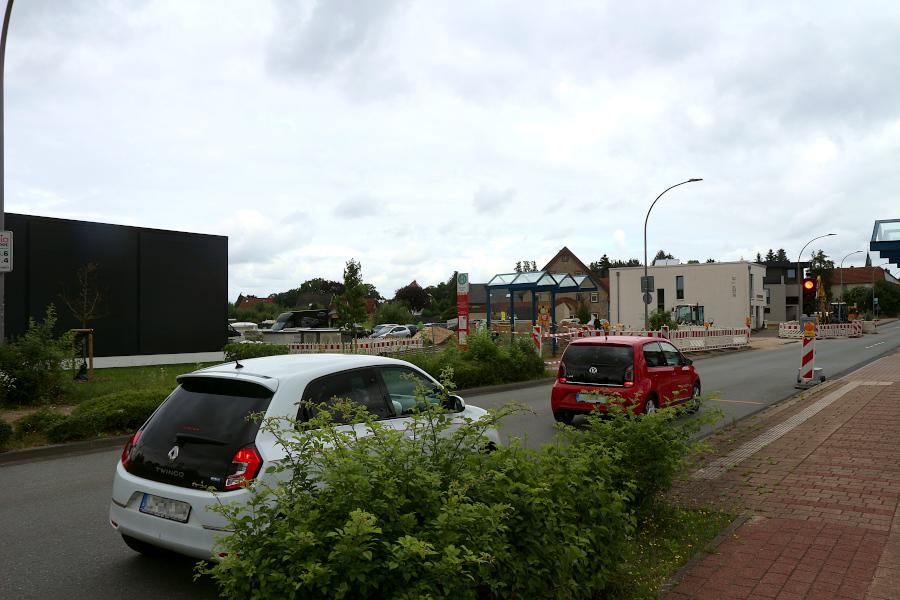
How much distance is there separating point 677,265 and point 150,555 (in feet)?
240

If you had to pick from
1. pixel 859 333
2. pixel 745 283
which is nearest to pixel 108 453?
pixel 859 333

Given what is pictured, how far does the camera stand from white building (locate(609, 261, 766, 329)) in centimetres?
6731

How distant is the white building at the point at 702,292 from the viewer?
67312 mm

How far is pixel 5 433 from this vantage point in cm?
927

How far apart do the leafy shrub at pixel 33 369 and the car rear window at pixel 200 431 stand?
9249 millimetres

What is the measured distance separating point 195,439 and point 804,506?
5.30 m

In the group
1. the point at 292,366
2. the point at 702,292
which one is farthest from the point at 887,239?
the point at 702,292

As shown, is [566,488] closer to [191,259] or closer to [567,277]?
[191,259]

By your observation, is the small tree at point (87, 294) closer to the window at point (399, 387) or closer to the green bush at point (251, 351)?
the green bush at point (251, 351)

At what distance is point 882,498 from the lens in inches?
261

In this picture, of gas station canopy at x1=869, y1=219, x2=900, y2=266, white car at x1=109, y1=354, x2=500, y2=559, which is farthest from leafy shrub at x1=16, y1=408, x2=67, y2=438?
gas station canopy at x1=869, y1=219, x2=900, y2=266

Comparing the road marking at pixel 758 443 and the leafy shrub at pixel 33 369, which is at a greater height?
the leafy shrub at pixel 33 369

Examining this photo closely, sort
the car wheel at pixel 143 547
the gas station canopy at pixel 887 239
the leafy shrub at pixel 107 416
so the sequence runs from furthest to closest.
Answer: the gas station canopy at pixel 887 239 → the leafy shrub at pixel 107 416 → the car wheel at pixel 143 547

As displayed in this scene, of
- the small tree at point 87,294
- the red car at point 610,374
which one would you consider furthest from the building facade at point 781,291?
the red car at point 610,374
